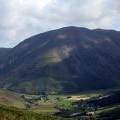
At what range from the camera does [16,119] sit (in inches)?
7628

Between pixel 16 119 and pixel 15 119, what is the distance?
65.0 inches

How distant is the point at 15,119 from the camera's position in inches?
7687
